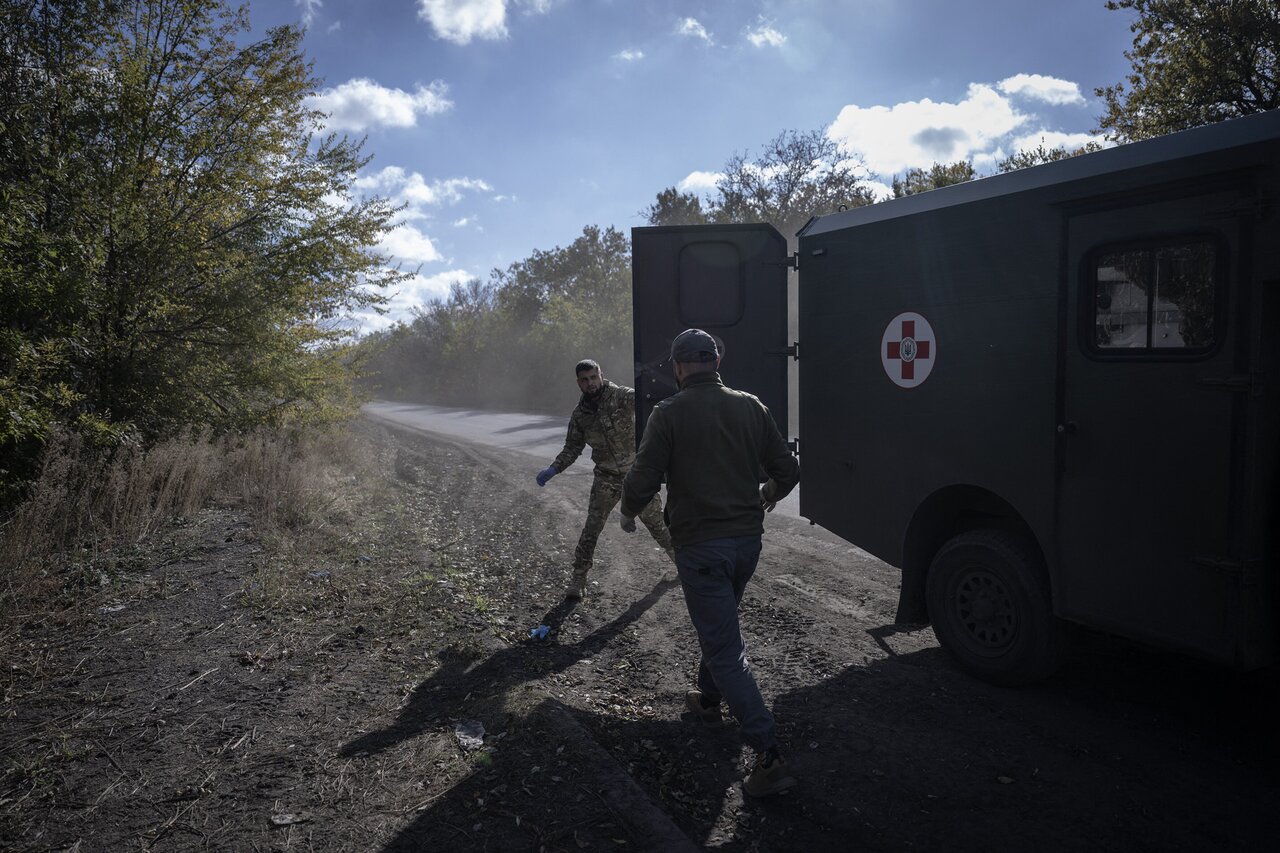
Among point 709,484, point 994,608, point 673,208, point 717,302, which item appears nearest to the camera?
point 709,484

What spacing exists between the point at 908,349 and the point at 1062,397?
40.5 inches

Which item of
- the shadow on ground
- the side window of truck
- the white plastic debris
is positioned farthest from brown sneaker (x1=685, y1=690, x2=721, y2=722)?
the side window of truck

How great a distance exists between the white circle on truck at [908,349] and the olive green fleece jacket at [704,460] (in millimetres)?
1435

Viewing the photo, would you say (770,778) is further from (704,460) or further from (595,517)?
(595,517)

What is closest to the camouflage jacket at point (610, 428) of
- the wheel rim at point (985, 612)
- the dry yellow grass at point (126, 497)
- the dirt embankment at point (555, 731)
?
the dirt embankment at point (555, 731)

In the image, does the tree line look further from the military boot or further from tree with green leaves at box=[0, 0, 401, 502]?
the military boot

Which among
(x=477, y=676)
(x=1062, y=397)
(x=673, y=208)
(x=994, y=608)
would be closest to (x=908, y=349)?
(x=1062, y=397)

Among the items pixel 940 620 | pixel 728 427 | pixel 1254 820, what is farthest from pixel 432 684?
pixel 1254 820

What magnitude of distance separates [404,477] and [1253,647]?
11.7 meters

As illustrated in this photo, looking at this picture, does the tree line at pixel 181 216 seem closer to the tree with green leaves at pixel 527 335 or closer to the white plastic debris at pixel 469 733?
the white plastic debris at pixel 469 733

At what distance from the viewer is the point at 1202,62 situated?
36.3 feet

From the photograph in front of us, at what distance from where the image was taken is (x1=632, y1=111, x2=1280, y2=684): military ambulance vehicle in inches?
127

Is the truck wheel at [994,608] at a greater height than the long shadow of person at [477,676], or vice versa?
the truck wheel at [994,608]

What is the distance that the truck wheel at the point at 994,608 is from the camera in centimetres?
409
